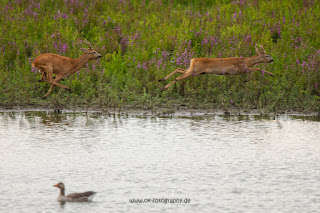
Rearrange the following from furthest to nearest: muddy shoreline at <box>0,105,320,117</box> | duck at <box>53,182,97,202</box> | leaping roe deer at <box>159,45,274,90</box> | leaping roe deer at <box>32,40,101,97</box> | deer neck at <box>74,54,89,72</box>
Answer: deer neck at <box>74,54,89,72</box>, leaping roe deer at <box>159,45,274,90</box>, leaping roe deer at <box>32,40,101,97</box>, muddy shoreline at <box>0,105,320,117</box>, duck at <box>53,182,97,202</box>

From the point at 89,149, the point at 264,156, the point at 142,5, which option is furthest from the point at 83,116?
the point at 142,5

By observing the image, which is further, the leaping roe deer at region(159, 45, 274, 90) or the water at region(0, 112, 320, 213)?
the leaping roe deer at region(159, 45, 274, 90)

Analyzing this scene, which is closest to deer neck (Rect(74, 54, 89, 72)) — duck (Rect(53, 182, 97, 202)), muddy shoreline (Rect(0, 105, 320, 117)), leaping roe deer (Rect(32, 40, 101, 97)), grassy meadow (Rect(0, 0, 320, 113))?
leaping roe deer (Rect(32, 40, 101, 97))

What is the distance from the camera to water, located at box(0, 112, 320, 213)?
7.84 m

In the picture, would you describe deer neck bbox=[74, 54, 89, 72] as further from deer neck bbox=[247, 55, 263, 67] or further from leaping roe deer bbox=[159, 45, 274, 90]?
deer neck bbox=[247, 55, 263, 67]

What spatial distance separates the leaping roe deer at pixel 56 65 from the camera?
15.2 metres

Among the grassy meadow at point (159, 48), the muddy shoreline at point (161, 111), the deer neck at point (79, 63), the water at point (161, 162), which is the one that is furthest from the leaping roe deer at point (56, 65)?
the water at point (161, 162)

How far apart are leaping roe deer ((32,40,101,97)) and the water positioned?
1.43 meters

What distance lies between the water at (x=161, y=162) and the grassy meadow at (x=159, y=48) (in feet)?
4.43

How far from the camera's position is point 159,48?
60.0ft

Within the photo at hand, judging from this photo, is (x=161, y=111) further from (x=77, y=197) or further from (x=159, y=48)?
(x=77, y=197)

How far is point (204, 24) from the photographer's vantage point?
66.0 ft

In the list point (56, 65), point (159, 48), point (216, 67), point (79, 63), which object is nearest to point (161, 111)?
point (216, 67)

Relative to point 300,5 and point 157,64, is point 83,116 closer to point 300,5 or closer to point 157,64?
point 157,64
